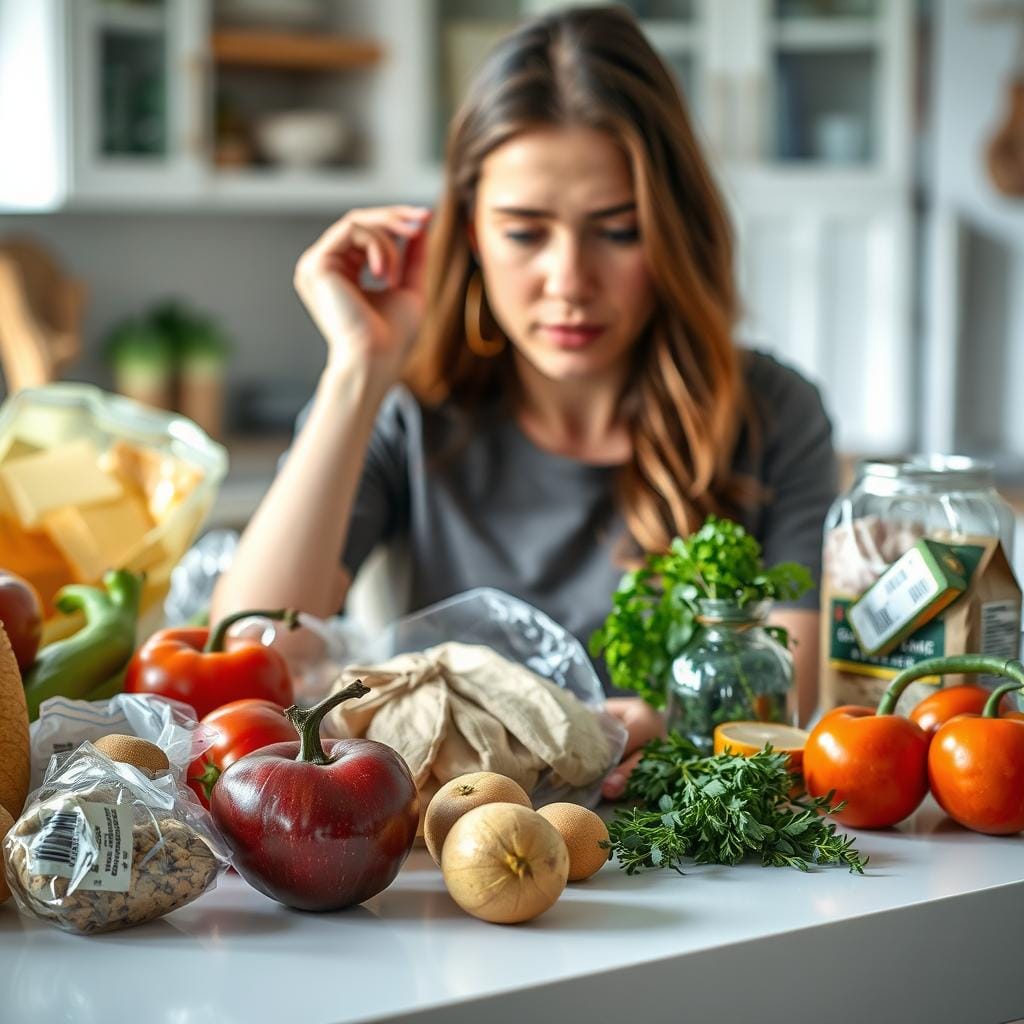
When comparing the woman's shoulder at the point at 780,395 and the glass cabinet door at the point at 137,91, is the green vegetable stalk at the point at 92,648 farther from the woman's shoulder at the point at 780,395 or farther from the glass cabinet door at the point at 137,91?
the glass cabinet door at the point at 137,91

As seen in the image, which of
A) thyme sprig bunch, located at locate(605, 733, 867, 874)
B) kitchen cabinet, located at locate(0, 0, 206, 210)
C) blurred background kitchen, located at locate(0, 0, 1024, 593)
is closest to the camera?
thyme sprig bunch, located at locate(605, 733, 867, 874)

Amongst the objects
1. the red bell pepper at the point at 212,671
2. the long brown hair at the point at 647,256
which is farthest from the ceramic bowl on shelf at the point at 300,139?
the red bell pepper at the point at 212,671

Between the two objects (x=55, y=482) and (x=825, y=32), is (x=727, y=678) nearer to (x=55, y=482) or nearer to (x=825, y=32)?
(x=55, y=482)

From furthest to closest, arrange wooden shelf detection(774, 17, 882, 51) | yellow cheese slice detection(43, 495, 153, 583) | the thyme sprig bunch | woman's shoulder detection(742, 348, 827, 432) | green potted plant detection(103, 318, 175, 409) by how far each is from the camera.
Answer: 1. wooden shelf detection(774, 17, 882, 51)
2. green potted plant detection(103, 318, 175, 409)
3. woman's shoulder detection(742, 348, 827, 432)
4. yellow cheese slice detection(43, 495, 153, 583)
5. the thyme sprig bunch

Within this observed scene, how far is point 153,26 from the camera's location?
3.08 meters

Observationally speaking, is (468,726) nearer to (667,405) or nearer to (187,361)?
(667,405)

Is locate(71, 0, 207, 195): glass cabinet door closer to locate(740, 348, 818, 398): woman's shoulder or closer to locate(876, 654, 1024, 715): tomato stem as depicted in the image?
locate(740, 348, 818, 398): woman's shoulder

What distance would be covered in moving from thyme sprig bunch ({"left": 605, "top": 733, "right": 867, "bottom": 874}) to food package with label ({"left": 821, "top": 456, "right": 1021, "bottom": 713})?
0.18 m

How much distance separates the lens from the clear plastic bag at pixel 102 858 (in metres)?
0.70

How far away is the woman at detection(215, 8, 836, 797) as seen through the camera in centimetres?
152

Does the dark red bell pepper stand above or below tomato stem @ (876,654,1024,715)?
below

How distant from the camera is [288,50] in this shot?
3266 mm

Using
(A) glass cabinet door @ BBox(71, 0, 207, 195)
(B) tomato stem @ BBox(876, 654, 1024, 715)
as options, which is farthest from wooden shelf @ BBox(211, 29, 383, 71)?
(B) tomato stem @ BBox(876, 654, 1024, 715)

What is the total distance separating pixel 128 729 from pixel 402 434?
2.99 feet
